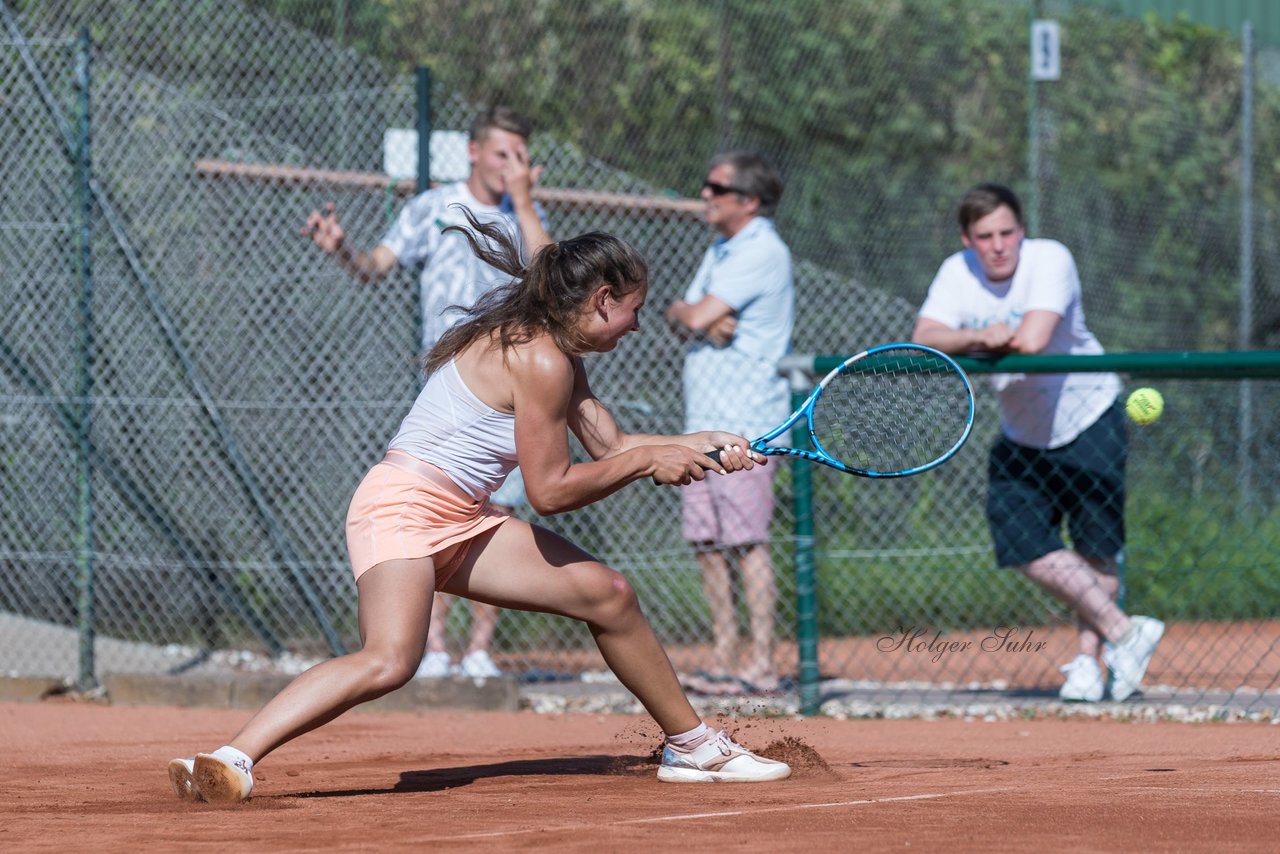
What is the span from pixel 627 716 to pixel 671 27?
5.78 metres

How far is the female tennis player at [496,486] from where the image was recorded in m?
4.34

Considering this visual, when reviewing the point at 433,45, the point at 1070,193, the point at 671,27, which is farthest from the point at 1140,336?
the point at 433,45

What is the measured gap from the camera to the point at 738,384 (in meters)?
6.82

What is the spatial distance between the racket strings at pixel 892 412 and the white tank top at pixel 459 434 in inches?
46.0

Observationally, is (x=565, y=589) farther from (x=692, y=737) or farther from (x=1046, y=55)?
(x=1046, y=55)

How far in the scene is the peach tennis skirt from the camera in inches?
174

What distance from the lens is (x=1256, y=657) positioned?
7.55 m

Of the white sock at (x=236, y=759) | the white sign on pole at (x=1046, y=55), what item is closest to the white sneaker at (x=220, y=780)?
the white sock at (x=236, y=759)

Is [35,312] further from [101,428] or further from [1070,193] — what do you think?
[1070,193]

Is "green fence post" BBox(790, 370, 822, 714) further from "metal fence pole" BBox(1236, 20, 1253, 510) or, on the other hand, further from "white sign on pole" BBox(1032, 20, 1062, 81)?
"white sign on pole" BBox(1032, 20, 1062, 81)

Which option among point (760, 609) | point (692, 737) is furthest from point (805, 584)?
point (692, 737)

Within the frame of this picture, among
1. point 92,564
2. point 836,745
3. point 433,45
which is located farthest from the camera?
point 433,45

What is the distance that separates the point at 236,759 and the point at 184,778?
18cm

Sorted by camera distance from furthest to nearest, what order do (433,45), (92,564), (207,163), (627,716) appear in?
(433,45) → (207,163) → (92,564) → (627,716)
